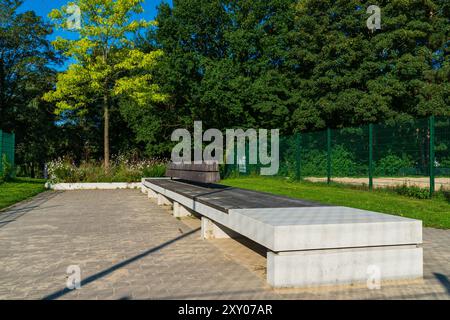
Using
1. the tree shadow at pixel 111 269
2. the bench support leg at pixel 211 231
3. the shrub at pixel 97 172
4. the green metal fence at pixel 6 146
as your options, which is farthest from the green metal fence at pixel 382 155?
the green metal fence at pixel 6 146

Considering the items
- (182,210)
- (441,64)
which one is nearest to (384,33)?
(441,64)

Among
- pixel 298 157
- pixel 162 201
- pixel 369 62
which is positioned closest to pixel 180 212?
pixel 162 201

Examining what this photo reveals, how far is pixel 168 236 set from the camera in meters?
7.23

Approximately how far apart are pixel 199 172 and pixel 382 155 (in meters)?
7.85

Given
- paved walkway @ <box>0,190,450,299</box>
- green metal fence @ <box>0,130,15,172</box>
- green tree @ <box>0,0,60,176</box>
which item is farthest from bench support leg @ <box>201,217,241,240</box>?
green tree @ <box>0,0,60,176</box>

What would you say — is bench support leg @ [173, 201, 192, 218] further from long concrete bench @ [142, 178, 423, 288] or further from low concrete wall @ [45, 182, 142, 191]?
low concrete wall @ [45, 182, 142, 191]

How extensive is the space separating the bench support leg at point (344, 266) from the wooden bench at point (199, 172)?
4.69 metres

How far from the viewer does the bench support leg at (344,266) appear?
4.12 metres

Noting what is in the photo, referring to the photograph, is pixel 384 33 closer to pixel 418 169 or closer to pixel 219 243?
pixel 418 169

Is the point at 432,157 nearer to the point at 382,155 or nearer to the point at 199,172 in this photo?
the point at 382,155

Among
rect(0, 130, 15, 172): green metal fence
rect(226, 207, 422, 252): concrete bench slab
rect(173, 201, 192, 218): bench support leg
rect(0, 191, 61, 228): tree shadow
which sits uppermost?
rect(0, 130, 15, 172): green metal fence
